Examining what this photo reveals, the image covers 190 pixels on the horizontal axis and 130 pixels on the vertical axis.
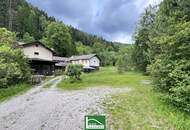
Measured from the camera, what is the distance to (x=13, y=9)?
60688 millimetres

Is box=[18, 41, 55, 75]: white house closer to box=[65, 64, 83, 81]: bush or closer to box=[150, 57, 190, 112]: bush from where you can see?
box=[65, 64, 83, 81]: bush

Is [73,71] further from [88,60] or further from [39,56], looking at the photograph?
[88,60]

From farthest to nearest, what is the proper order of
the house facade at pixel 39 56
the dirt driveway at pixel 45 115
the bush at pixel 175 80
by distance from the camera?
the house facade at pixel 39 56, the bush at pixel 175 80, the dirt driveway at pixel 45 115

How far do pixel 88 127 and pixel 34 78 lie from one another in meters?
25.8

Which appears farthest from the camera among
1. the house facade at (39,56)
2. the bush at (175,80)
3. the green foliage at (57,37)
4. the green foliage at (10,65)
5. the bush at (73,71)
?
the green foliage at (57,37)

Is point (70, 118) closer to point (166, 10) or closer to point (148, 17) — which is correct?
point (166, 10)

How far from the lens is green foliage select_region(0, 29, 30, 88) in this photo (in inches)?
753

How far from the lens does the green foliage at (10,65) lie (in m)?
19.1

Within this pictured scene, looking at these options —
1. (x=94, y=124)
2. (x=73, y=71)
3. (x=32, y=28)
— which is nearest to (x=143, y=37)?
(x=73, y=71)

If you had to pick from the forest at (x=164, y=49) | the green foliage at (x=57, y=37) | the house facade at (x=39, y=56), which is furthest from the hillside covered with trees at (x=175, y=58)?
the green foliage at (x=57, y=37)

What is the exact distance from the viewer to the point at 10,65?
20297 millimetres

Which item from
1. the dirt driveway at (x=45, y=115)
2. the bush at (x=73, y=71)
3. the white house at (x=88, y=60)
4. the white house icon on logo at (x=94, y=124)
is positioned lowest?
the dirt driveway at (x=45, y=115)

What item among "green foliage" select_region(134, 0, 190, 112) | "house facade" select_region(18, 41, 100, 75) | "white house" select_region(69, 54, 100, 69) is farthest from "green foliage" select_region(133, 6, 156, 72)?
"green foliage" select_region(134, 0, 190, 112)

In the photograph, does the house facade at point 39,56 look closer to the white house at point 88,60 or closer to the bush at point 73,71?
the bush at point 73,71
